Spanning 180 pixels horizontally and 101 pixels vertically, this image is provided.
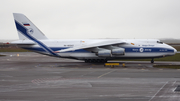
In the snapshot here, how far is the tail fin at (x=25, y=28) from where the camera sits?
34.7m

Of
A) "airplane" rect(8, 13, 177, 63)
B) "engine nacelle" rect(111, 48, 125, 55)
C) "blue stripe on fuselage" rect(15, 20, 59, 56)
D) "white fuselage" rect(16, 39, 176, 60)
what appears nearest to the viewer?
"engine nacelle" rect(111, 48, 125, 55)

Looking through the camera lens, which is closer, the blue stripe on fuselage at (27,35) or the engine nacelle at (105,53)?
the engine nacelle at (105,53)

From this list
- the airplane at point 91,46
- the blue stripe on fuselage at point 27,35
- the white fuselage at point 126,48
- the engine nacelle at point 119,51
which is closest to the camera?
the engine nacelle at point 119,51

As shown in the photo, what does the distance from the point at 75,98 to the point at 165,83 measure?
822cm

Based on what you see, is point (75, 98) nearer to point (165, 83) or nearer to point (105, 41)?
point (165, 83)

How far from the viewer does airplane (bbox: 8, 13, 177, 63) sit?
109ft

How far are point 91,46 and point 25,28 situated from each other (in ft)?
37.7

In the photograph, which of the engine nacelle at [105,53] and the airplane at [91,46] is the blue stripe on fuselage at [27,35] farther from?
the engine nacelle at [105,53]

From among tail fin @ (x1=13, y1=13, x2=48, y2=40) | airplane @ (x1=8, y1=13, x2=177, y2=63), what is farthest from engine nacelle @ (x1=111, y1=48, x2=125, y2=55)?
tail fin @ (x1=13, y1=13, x2=48, y2=40)

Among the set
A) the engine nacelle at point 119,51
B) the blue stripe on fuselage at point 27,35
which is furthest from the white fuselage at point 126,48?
the engine nacelle at point 119,51

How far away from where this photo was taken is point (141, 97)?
1269 cm

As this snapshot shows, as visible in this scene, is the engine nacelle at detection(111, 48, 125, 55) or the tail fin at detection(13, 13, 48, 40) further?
the tail fin at detection(13, 13, 48, 40)

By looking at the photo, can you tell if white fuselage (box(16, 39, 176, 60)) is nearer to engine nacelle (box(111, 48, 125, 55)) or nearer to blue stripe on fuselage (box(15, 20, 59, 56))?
blue stripe on fuselage (box(15, 20, 59, 56))

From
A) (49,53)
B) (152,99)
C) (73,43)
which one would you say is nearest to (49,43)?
(49,53)
